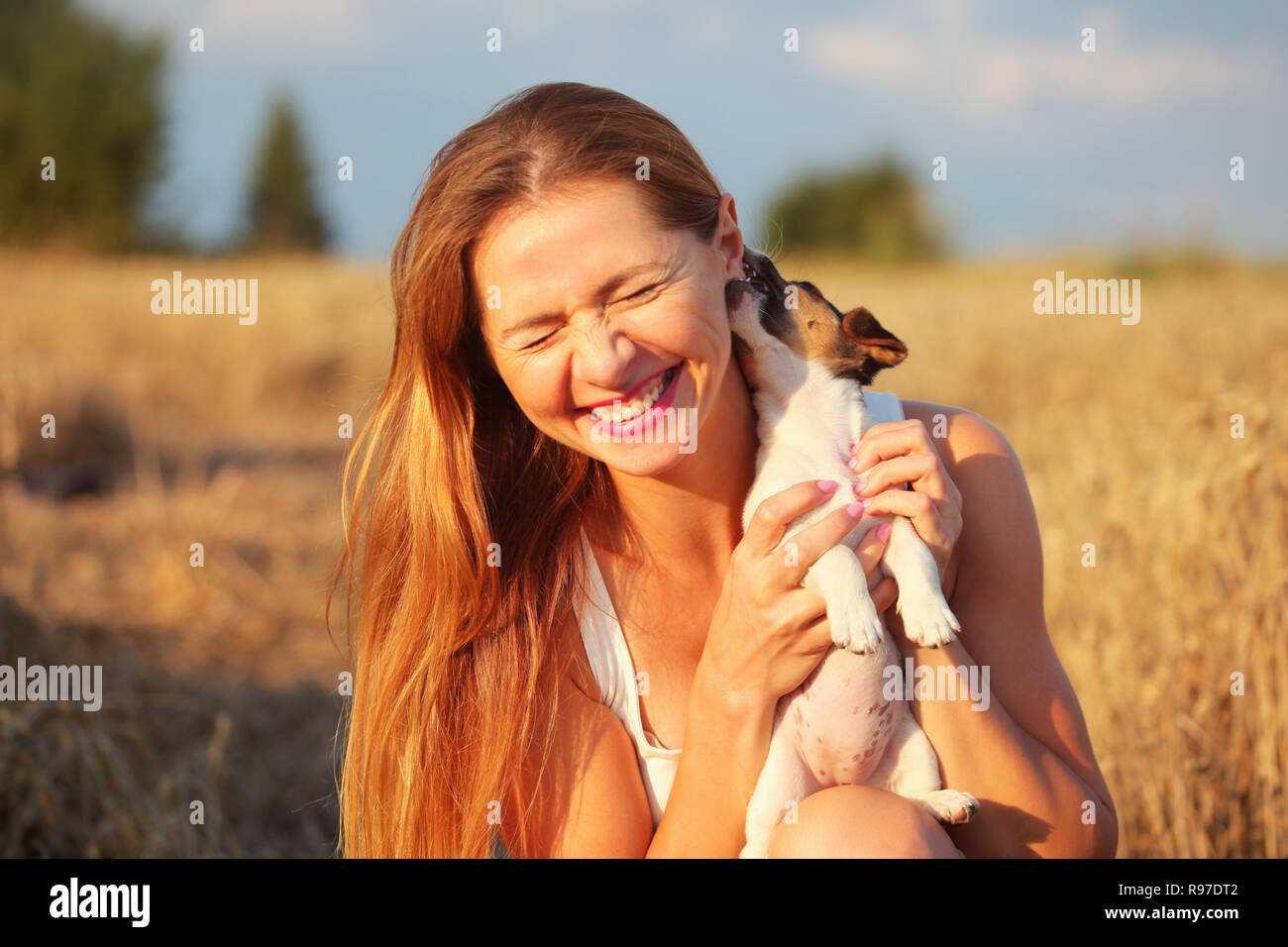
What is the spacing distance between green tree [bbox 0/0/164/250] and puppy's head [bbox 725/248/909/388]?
30185mm

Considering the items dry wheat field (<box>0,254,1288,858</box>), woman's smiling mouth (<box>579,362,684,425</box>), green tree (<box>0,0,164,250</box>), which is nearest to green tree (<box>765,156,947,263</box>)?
green tree (<box>0,0,164,250</box>)

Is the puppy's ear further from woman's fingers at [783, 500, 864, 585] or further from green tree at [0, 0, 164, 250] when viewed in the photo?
green tree at [0, 0, 164, 250]

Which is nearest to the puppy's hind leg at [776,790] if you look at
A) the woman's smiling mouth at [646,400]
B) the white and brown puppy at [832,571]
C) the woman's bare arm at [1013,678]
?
the white and brown puppy at [832,571]

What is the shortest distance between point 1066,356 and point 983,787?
300 inches

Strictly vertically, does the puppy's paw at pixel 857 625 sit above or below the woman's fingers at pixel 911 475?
below

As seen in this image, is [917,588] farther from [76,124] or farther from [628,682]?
[76,124]

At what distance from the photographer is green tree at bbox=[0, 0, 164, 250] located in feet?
92.1

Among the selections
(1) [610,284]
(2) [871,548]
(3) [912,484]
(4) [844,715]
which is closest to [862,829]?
(4) [844,715]

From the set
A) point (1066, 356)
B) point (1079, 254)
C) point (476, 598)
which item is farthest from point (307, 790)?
point (1079, 254)

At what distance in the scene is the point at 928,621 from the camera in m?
1.68

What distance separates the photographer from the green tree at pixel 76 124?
2808 centimetres

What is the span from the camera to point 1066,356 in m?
8.70

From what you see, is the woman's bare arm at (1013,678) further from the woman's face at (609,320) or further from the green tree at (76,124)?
the green tree at (76,124)

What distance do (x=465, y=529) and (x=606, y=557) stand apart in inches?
12.1
